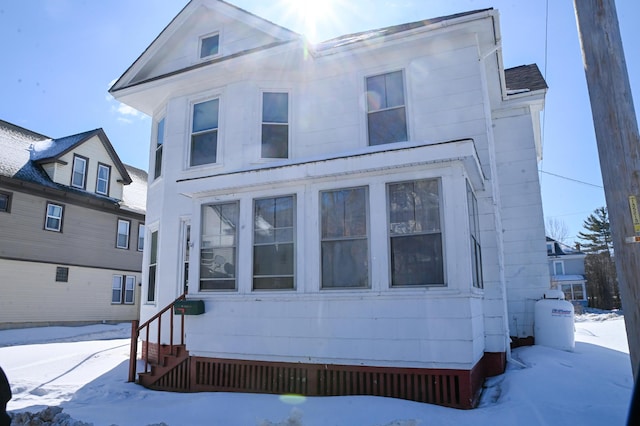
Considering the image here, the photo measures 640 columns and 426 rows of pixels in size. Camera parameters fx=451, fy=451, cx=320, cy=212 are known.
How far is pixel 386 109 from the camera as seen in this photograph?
28.6 ft

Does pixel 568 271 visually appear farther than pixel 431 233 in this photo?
Yes

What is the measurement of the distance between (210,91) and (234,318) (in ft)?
17.5

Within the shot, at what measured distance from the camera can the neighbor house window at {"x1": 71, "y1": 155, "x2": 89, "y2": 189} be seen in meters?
19.4

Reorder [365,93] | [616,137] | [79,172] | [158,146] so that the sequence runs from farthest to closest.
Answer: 1. [79,172]
2. [158,146]
3. [365,93]
4. [616,137]

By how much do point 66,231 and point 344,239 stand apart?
1619cm

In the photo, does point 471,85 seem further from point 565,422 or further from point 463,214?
point 565,422

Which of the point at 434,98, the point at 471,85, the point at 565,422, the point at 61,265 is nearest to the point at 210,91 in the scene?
the point at 434,98

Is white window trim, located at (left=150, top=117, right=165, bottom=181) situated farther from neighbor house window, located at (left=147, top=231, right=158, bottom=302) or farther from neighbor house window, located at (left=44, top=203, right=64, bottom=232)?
neighbor house window, located at (left=44, top=203, right=64, bottom=232)

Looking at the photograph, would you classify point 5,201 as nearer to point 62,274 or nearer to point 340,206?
point 62,274

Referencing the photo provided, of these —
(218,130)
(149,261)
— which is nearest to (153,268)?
(149,261)

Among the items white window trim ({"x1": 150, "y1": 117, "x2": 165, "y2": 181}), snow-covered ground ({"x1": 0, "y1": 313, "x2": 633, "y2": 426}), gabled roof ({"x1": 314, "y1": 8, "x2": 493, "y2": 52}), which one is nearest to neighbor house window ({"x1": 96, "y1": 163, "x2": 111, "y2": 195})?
white window trim ({"x1": 150, "y1": 117, "x2": 165, "y2": 181})

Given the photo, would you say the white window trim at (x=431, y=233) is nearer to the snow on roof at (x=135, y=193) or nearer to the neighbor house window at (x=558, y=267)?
the snow on roof at (x=135, y=193)

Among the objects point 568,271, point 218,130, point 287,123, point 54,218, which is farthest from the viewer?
point 568,271

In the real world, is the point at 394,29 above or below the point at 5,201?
above
